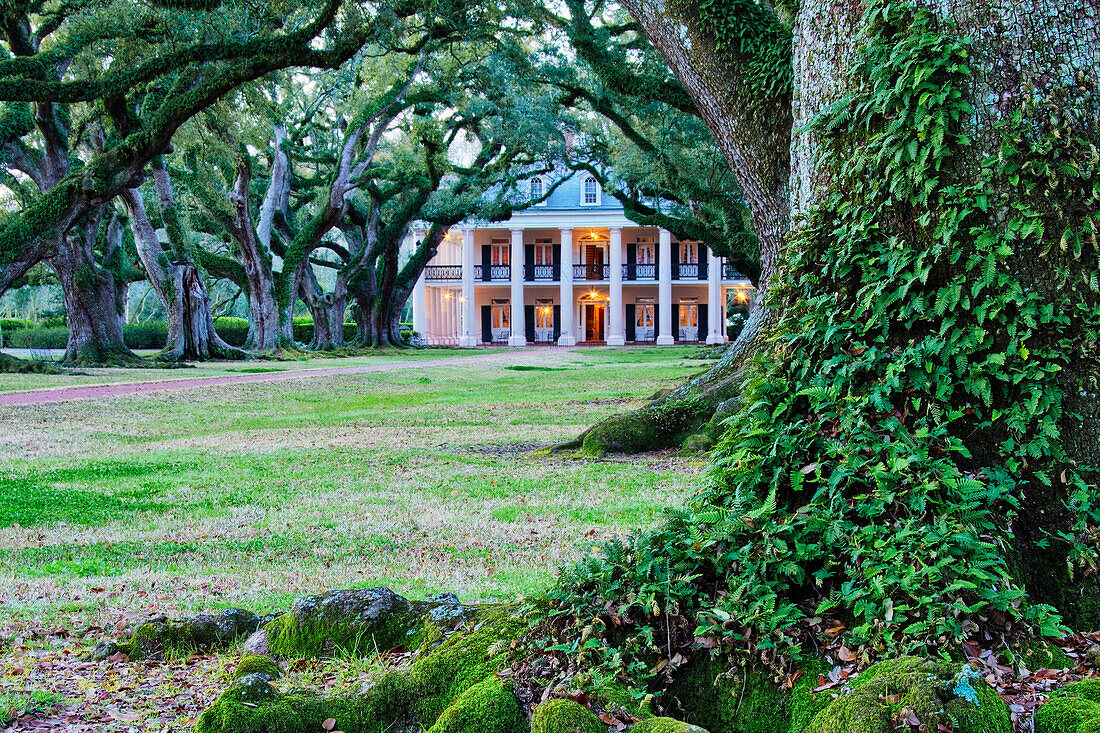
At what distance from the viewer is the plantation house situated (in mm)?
46625

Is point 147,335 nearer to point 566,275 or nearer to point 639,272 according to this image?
point 566,275

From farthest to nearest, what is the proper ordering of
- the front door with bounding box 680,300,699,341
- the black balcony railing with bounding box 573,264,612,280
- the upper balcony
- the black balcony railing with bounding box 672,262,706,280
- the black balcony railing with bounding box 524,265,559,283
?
the front door with bounding box 680,300,699,341 → the black balcony railing with bounding box 573,264,612,280 → the black balcony railing with bounding box 524,265,559,283 → the upper balcony → the black balcony railing with bounding box 672,262,706,280

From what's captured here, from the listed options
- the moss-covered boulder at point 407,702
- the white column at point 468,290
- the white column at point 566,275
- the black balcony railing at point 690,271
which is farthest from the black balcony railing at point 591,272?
the moss-covered boulder at point 407,702

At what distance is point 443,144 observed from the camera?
3005 centimetres

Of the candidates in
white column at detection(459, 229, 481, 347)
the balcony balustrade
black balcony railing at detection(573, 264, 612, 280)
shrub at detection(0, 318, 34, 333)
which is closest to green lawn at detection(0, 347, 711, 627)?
white column at detection(459, 229, 481, 347)

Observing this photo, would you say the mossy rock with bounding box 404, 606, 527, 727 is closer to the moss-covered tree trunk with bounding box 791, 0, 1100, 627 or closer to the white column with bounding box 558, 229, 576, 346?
the moss-covered tree trunk with bounding box 791, 0, 1100, 627

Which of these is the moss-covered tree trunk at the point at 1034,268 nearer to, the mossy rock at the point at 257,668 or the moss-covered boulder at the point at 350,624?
the moss-covered boulder at the point at 350,624

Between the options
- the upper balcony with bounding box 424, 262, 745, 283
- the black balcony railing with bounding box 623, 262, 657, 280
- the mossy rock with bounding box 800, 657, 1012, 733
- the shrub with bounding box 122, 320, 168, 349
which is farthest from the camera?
the black balcony railing with bounding box 623, 262, 657, 280

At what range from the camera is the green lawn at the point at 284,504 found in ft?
13.6

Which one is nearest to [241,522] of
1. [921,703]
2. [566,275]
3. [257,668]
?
[257,668]

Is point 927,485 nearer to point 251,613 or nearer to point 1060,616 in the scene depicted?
point 1060,616

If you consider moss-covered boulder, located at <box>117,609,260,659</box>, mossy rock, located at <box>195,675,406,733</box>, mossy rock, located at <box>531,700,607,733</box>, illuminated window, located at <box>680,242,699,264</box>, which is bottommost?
moss-covered boulder, located at <box>117,609,260,659</box>

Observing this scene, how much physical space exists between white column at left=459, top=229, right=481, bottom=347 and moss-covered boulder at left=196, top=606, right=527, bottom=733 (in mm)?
44140

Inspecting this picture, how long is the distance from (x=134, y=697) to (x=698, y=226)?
22.6m
